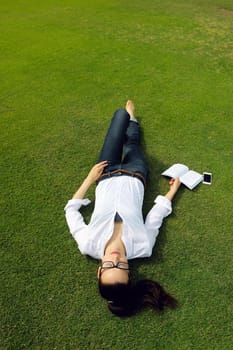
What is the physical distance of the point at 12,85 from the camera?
22.5 ft

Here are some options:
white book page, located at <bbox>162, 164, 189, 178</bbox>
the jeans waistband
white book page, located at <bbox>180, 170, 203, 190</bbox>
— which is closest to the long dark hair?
the jeans waistband

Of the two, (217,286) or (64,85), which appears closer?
(217,286)

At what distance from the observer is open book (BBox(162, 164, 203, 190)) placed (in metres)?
4.75

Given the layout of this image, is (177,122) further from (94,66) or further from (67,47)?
(67,47)

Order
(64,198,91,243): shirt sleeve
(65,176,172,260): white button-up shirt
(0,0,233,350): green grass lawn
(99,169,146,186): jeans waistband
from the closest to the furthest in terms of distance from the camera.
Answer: (0,0,233,350): green grass lawn < (65,176,172,260): white button-up shirt < (64,198,91,243): shirt sleeve < (99,169,146,186): jeans waistband

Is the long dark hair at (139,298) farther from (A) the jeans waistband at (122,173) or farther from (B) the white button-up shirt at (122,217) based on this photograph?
(A) the jeans waistband at (122,173)

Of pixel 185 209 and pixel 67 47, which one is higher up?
pixel 67 47

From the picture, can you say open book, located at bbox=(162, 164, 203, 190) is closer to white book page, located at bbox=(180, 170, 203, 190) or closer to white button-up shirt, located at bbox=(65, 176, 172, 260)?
white book page, located at bbox=(180, 170, 203, 190)

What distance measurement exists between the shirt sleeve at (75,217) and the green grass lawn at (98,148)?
0.18 metres

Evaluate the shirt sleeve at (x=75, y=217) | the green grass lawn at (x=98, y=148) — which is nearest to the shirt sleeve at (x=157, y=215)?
the green grass lawn at (x=98, y=148)

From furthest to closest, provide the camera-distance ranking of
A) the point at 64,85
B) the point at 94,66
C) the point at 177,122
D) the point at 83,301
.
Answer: the point at 94,66, the point at 64,85, the point at 177,122, the point at 83,301

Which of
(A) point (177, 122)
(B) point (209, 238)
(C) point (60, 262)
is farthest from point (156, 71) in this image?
(C) point (60, 262)

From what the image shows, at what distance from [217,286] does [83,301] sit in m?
1.31

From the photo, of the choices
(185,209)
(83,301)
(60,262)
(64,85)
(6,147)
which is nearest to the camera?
(83,301)
